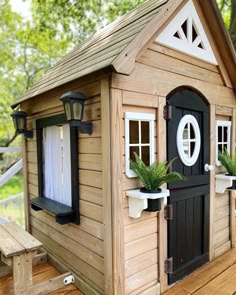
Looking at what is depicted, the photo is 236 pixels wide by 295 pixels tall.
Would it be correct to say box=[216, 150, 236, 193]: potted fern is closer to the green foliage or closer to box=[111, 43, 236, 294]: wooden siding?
the green foliage

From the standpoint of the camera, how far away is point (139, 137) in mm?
2201

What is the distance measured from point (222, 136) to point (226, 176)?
599mm

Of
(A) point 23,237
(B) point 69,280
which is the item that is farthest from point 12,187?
(B) point 69,280

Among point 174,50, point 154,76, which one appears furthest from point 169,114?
point 174,50

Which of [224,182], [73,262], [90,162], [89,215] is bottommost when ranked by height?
[73,262]

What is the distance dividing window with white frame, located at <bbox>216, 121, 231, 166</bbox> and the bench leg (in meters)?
2.46

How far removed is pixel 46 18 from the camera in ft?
23.9

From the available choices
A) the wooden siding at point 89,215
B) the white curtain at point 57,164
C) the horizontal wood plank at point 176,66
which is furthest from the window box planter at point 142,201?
the horizontal wood plank at point 176,66

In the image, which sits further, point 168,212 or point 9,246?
point 168,212

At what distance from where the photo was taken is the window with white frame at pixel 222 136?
10.0 feet

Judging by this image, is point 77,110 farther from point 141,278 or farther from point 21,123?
point 141,278

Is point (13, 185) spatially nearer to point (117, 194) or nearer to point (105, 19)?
point (105, 19)

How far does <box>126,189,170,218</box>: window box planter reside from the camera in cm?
194

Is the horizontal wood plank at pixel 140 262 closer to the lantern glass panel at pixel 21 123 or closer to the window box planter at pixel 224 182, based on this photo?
the window box planter at pixel 224 182
